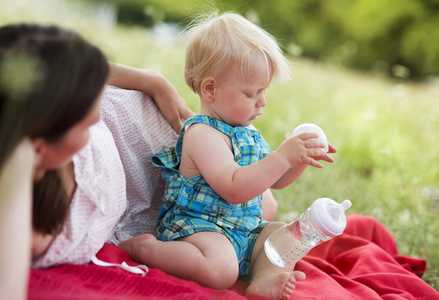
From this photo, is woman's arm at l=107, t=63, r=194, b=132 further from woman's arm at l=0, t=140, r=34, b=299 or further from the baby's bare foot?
woman's arm at l=0, t=140, r=34, b=299

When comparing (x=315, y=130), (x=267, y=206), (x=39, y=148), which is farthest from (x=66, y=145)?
(x=267, y=206)

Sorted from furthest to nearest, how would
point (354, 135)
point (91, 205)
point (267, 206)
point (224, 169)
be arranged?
point (354, 135), point (267, 206), point (224, 169), point (91, 205)

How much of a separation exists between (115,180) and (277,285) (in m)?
0.51

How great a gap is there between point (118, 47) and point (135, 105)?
281 cm

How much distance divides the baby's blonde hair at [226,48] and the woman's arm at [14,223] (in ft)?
2.28

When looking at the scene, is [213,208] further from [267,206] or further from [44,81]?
[44,81]

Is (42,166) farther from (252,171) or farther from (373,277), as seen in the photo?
(373,277)

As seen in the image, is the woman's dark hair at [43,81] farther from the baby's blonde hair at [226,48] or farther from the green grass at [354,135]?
the baby's blonde hair at [226,48]

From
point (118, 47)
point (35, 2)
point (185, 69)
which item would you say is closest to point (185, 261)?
point (185, 69)

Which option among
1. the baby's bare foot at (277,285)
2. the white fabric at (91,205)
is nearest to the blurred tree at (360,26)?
the white fabric at (91,205)

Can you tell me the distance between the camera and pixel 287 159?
1323 millimetres

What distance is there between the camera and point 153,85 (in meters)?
1.60

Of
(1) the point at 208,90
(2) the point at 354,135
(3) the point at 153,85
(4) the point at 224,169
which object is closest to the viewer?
(4) the point at 224,169

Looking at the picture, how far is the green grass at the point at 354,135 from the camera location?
2447 millimetres
